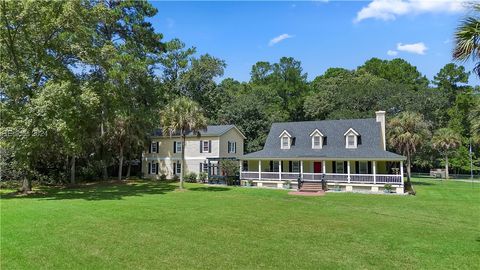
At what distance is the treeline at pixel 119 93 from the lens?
73.5 ft

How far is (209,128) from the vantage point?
4166 cm

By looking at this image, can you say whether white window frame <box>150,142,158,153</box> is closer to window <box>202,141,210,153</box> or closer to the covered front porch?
window <box>202,141,210,153</box>

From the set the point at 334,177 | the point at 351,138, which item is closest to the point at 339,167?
the point at 334,177

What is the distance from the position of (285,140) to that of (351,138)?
20.6 feet

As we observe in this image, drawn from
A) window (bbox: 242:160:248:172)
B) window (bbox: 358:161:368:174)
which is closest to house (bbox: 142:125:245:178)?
window (bbox: 242:160:248:172)

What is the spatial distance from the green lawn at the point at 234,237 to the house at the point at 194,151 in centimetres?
2027

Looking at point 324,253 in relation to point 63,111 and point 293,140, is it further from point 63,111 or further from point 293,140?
point 293,140

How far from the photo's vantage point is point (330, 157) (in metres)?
30.3

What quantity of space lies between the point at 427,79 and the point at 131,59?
6178cm

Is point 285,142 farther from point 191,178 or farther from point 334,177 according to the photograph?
point 191,178

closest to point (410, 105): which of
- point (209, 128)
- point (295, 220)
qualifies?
point (209, 128)

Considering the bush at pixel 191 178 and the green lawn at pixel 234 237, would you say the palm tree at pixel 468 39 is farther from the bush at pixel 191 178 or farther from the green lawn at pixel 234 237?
the bush at pixel 191 178

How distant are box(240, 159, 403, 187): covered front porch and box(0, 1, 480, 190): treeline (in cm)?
1059

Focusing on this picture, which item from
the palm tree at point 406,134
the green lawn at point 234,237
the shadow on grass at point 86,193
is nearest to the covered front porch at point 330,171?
the palm tree at point 406,134
